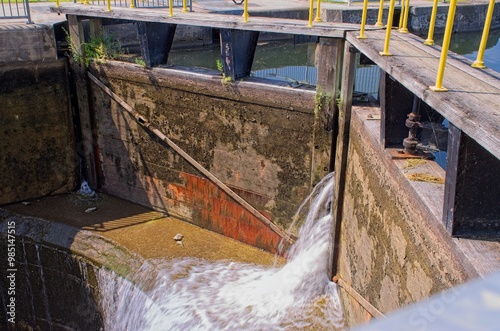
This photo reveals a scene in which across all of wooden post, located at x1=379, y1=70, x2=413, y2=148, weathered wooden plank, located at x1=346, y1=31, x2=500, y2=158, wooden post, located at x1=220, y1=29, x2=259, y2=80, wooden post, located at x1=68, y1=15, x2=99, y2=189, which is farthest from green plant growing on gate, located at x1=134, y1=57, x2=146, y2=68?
wooden post, located at x1=379, y1=70, x2=413, y2=148

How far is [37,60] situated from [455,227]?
6135 mm

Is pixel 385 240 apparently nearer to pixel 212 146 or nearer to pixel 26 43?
pixel 212 146

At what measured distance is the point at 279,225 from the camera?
6195 mm

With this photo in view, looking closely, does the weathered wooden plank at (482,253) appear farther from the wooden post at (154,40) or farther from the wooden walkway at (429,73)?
the wooden post at (154,40)

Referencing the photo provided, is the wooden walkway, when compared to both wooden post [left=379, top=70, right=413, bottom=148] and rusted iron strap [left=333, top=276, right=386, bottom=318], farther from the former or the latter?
rusted iron strap [left=333, top=276, right=386, bottom=318]

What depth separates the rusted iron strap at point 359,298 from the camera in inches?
164

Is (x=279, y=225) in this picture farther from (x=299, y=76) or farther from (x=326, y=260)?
(x=299, y=76)

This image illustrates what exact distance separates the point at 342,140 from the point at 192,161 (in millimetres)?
2204

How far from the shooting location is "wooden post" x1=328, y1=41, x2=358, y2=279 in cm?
500

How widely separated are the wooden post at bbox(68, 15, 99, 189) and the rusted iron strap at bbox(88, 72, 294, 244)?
0.22 metres

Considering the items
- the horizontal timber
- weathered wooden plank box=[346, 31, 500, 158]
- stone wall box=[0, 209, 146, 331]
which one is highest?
the horizontal timber

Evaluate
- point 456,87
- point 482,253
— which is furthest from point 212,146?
point 482,253

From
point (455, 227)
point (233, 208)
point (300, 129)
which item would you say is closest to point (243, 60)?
point (300, 129)

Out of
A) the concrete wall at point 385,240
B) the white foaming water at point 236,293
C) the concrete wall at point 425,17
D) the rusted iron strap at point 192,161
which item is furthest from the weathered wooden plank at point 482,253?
the concrete wall at point 425,17
